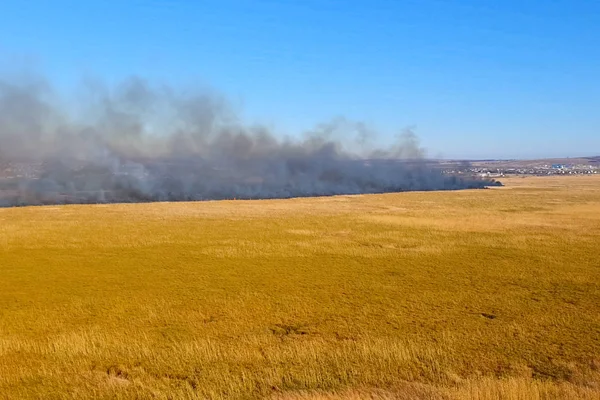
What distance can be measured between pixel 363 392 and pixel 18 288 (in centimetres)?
1579

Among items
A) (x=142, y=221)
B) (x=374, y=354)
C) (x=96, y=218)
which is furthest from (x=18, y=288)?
(x=96, y=218)

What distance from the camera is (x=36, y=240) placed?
32.1 meters

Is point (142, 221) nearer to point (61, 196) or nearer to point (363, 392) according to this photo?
point (363, 392)

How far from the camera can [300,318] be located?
15727 millimetres

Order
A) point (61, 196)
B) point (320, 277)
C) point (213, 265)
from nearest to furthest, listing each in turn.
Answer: point (320, 277), point (213, 265), point (61, 196)

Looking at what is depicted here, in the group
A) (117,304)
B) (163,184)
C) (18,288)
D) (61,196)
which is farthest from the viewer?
(163,184)

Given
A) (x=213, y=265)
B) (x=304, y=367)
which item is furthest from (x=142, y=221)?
(x=304, y=367)

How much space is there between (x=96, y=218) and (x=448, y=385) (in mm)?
43860

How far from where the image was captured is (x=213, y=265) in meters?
24.6

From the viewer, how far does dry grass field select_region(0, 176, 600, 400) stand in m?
10.9

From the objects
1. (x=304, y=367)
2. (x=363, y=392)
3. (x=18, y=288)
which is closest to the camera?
(x=363, y=392)

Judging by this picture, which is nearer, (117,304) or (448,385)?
(448,385)

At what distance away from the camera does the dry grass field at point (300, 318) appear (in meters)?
10.9

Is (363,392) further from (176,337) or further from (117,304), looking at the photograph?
(117,304)
